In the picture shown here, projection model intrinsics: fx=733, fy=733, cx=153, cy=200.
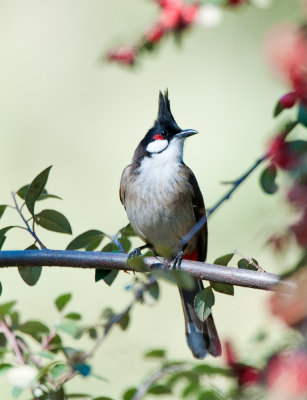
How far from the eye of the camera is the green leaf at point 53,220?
175cm

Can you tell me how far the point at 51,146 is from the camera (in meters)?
5.36

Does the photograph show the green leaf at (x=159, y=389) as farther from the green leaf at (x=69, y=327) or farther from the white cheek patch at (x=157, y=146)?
the white cheek patch at (x=157, y=146)

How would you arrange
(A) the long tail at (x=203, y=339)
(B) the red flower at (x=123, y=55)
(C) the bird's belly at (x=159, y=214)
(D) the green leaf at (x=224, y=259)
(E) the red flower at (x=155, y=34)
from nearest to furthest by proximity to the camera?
(D) the green leaf at (x=224, y=259), (E) the red flower at (x=155, y=34), (A) the long tail at (x=203, y=339), (B) the red flower at (x=123, y=55), (C) the bird's belly at (x=159, y=214)

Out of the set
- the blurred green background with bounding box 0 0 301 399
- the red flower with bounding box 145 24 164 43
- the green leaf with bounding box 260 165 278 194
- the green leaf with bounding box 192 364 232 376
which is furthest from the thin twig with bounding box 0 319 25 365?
the blurred green background with bounding box 0 0 301 399

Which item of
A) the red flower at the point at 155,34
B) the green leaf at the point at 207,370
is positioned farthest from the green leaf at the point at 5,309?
the red flower at the point at 155,34

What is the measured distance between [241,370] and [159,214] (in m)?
1.91

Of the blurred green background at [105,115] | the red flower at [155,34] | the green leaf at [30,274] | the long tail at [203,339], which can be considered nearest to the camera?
the green leaf at [30,274]

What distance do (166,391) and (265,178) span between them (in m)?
0.53

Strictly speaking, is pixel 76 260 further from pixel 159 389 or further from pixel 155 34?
pixel 155 34

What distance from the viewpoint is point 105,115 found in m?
5.69

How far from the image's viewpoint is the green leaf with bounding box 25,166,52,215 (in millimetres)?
1634

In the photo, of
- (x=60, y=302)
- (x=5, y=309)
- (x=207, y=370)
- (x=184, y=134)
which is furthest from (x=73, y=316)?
(x=184, y=134)

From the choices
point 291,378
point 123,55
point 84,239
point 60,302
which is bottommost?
point 291,378

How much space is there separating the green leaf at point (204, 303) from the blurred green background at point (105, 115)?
2560 millimetres
